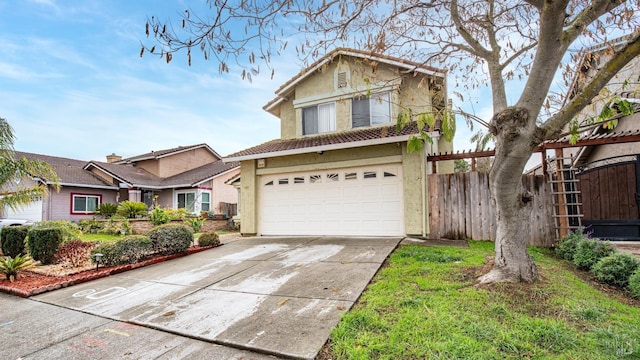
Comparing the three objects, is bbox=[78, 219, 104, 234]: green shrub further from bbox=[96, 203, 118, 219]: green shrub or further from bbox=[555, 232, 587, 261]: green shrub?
bbox=[555, 232, 587, 261]: green shrub

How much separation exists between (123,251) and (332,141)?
6.83 metres

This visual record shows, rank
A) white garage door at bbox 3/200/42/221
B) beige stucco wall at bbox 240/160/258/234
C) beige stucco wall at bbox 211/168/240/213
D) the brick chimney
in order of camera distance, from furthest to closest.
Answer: the brick chimney
beige stucco wall at bbox 211/168/240/213
white garage door at bbox 3/200/42/221
beige stucco wall at bbox 240/160/258/234

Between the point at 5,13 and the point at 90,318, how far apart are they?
7725 mm

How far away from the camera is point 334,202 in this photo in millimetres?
10609

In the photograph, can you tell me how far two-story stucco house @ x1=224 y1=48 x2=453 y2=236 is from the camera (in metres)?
9.61

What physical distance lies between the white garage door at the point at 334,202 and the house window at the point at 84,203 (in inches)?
643

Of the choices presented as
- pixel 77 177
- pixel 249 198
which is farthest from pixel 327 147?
pixel 77 177

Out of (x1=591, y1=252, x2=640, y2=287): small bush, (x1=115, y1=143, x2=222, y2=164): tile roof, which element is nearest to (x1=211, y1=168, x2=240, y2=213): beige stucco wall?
(x1=115, y1=143, x2=222, y2=164): tile roof

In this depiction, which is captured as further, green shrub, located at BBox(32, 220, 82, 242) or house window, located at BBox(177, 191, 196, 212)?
house window, located at BBox(177, 191, 196, 212)

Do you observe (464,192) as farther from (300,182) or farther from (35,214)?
(35,214)

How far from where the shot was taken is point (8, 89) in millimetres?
11953

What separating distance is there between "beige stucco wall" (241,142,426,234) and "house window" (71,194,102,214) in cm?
1565

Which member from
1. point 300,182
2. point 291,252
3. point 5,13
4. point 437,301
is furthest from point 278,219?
point 5,13

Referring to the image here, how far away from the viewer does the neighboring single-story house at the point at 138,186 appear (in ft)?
64.8
